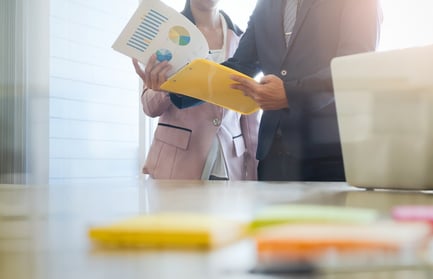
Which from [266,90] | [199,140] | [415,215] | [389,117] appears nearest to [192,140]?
[199,140]

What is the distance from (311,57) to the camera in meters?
1.33

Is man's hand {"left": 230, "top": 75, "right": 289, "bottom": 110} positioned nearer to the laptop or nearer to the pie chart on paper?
the pie chart on paper

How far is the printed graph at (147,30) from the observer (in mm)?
1365

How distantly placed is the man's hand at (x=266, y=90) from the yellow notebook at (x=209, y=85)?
0.06ft

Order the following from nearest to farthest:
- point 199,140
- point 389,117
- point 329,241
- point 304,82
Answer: point 329,241
point 389,117
point 304,82
point 199,140

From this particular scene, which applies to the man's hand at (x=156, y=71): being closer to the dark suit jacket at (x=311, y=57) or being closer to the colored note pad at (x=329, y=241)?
the dark suit jacket at (x=311, y=57)

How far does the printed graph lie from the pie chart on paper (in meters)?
0.03

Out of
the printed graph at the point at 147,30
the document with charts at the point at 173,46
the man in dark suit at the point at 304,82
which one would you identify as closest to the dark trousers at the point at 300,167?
the man in dark suit at the point at 304,82

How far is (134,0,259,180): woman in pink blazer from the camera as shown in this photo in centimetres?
158

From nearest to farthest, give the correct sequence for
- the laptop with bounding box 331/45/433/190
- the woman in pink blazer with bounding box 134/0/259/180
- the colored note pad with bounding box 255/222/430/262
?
the colored note pad with bounding box 255/222/430/262 < the laptop with bounding box 331/45/433/190 < the woman in pink blazer with bounding box 134/0/259/180

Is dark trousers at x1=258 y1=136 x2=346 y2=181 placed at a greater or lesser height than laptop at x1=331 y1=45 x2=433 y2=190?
lesser

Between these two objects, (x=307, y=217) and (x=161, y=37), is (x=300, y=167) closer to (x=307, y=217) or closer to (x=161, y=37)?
(x=161, y=37)

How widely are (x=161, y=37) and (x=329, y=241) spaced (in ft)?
3.95

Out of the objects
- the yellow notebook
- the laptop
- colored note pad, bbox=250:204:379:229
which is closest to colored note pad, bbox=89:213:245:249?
colored note pad, bbox=250:204:379:229
